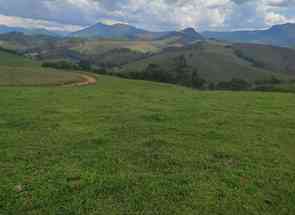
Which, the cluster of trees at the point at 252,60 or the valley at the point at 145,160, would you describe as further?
the cluster of trees at the point at 252,60

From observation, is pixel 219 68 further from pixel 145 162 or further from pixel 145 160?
pixel 145 162

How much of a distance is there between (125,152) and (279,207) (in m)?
4.80

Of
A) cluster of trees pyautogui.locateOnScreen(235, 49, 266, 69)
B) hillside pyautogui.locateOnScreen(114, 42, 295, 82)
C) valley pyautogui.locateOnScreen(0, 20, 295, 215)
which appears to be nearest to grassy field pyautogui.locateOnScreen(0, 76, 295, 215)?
valley pyautogui.locateOnScreen(0, 20, 295, 215)

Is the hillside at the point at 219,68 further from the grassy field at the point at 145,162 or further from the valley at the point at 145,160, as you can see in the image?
the grassy field at the point at 145,162

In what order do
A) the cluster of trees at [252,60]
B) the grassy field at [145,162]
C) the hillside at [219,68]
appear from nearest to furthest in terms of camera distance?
the grassy field at [145,162]
the hillside at [219,68]
the cluster of trees at [252,60]

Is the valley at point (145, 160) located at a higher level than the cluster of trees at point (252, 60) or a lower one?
lower

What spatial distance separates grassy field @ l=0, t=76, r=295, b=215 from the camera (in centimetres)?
687

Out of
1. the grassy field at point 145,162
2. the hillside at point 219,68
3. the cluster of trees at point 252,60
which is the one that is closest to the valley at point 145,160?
the grassy field at point 145,162

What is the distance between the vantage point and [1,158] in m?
9.20

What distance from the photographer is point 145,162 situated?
9203mm

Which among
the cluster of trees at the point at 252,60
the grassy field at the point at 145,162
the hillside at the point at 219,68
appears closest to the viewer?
the grassy field at the point at 145,162

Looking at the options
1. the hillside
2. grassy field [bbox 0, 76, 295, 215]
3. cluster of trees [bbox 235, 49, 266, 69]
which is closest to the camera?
grassy field [bbox 0, 76, 295, 215]

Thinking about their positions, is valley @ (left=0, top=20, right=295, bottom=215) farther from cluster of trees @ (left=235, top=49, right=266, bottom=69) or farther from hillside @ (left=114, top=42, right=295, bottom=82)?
cluster of trees @ (left=235, top=49, right=266, bottom=69)

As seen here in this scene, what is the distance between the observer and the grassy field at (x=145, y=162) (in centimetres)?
687
